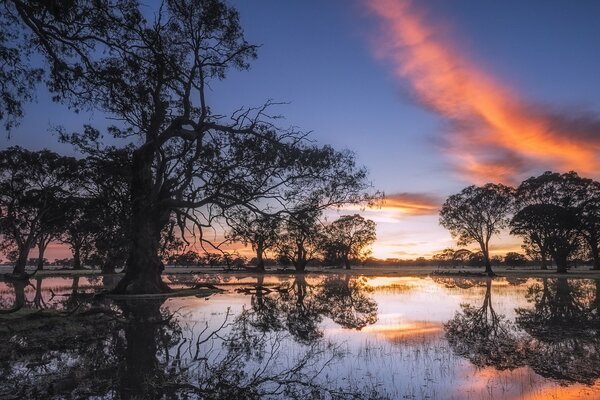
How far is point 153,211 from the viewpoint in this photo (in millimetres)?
27562

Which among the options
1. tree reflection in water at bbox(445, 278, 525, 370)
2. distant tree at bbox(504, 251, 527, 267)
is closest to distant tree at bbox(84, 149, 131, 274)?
tree reflection in water at bbox(445, 278, 525, 370)

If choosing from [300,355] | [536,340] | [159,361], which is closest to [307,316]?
[300,355]

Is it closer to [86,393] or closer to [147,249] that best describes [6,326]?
[86,393]

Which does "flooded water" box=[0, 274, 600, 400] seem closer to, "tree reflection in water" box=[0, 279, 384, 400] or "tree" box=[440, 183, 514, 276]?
"tree reflection in water" box=[0, 279, 384, 400]

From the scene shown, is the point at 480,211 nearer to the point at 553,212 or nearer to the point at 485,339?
the point at 553,212

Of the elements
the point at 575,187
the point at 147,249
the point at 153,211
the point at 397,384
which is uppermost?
the point at 575,187

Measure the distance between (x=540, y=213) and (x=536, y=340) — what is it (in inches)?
2314

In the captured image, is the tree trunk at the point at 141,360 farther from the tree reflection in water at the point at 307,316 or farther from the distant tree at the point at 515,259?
the distant tree at the point at 515,259

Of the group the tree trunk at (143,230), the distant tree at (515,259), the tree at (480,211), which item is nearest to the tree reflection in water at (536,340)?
the tree trunk at (143,230)

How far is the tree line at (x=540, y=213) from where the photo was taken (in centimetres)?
6431

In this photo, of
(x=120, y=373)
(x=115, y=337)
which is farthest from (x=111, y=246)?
(x=120, y=373)

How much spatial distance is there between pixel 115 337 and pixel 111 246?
17.1m

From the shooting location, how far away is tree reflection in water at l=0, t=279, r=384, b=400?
727 cm

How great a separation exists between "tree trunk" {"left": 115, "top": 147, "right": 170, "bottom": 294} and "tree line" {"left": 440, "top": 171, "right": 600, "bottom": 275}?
1999 inches
